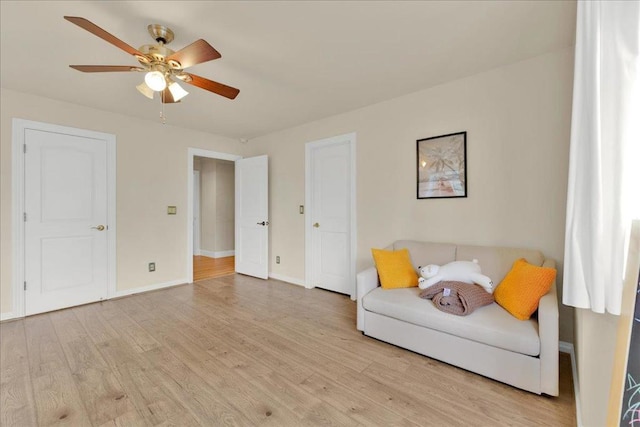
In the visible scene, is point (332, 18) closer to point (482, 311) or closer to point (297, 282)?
point (482, 311)

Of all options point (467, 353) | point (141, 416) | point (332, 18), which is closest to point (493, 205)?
point (467, 353)

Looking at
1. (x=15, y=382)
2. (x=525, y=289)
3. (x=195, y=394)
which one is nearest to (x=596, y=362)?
(x=525, y=289)

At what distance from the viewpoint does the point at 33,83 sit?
2730 mm

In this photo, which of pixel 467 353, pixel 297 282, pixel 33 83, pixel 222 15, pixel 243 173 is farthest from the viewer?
pixel 243 173

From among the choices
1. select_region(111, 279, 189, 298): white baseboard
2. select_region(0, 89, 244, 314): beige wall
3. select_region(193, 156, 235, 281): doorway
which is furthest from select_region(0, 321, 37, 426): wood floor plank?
select_region(193, 156, 235, 281): doorway

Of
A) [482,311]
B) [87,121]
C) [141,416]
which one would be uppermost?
[87,121]

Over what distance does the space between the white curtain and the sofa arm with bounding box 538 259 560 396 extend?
0.44m

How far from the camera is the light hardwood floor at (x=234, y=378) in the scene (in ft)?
5.18

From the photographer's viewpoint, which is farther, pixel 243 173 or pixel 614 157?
pixel 243 173

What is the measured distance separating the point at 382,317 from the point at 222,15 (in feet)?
8.30

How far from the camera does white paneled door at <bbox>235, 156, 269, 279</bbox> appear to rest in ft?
14.7

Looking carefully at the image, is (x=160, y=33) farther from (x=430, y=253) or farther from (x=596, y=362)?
(x=596, y=362)

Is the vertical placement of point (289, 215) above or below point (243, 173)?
below

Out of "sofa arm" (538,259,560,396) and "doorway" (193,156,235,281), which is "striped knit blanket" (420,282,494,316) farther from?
"doorway" (193,156,235,281)
